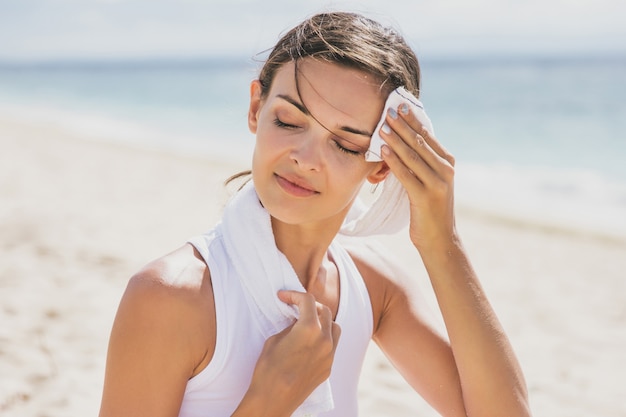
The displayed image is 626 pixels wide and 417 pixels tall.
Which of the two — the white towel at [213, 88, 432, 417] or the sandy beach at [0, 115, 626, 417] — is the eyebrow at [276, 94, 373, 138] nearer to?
the white towel at [213, 88, 432, 417]

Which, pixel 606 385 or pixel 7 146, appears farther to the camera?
pixel 7 146

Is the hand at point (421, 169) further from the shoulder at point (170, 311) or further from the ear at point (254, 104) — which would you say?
the shoulder at point (170, 311)

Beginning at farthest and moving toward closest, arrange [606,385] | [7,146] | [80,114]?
[80,114], [7,146], [606,385]

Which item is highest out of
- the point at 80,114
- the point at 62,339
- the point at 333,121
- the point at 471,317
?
the point at 333,121

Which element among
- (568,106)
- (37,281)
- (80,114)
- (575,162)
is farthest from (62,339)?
(568,106)

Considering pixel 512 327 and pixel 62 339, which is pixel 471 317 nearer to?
pixel 62 339

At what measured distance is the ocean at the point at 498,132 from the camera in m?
11.3

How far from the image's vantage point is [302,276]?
7.62ft

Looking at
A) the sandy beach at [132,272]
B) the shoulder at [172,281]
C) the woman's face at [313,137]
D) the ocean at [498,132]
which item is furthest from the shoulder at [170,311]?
the sandy beach at [132,272]

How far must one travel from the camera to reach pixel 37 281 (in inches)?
201

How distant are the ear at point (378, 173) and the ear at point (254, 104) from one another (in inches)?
16.1

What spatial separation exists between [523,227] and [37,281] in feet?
22.0

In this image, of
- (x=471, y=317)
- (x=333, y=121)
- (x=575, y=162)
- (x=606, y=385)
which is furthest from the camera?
(x=575, y=162)

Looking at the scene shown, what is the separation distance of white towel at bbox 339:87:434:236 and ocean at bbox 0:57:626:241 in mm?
660
